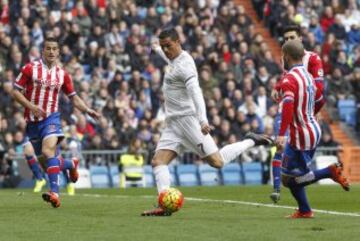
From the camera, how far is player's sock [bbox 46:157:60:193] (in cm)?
1778

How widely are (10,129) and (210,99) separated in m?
5.72

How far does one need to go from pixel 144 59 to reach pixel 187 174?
3678 mm

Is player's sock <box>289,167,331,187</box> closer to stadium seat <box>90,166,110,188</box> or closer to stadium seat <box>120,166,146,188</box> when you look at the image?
stadium seat <box>120,166,146,188</box>

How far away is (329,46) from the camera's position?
120ft

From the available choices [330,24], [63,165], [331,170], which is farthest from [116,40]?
[331,170]

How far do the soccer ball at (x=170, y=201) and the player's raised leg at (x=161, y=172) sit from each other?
11 centimetres

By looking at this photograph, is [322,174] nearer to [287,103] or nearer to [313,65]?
[287,103]

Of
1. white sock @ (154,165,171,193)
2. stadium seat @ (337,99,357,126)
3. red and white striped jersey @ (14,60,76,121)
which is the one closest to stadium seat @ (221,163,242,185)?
stadium seat @ (337,99,357,126)

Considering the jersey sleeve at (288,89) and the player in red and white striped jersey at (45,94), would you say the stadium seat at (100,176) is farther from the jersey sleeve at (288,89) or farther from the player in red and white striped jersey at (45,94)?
the jersey sleeve at (288,89)

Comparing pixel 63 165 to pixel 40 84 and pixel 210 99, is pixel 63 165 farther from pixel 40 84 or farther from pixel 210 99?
pixel 210 99

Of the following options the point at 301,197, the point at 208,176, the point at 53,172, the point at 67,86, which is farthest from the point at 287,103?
the point at 208,176

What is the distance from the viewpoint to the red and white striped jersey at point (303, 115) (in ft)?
48.8

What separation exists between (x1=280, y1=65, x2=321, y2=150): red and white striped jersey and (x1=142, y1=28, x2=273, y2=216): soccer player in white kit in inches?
48.9

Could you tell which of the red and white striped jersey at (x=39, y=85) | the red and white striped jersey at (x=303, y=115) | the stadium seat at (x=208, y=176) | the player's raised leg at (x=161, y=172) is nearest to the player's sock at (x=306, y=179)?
the red and white striped jersey at (x=303, y=115)
